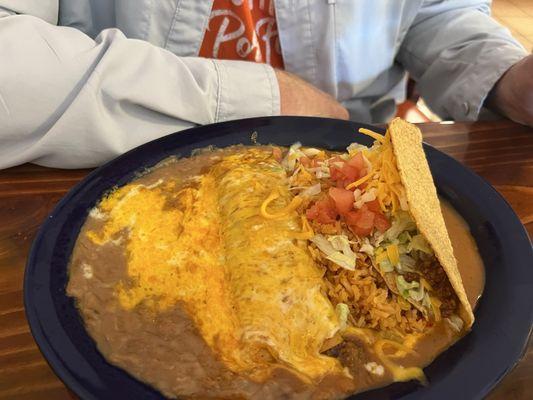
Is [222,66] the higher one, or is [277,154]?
[222,66]

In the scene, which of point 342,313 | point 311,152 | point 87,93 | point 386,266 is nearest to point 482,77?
point 311,152

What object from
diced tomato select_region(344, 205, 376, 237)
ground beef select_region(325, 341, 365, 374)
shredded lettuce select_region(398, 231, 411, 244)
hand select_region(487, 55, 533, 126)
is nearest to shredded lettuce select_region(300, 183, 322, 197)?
diced tomato select_region(344, 205, 376, 237)

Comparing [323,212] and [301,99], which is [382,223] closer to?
[323,212]

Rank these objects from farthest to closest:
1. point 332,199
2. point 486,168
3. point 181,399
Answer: point 486,168 < point 332,199 < point 181,399

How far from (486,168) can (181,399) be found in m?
1.05

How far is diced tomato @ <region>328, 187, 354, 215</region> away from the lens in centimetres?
110

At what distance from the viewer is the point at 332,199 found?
1.11 meters

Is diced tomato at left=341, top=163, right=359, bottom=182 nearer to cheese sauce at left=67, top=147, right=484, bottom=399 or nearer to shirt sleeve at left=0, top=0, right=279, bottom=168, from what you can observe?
cheese sauce at left=67, top=147, right=484, bottom=399

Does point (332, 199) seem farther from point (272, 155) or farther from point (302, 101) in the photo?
point (302, 101)

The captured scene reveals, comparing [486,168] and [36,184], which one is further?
[486,168]

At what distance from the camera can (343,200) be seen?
3.59ft

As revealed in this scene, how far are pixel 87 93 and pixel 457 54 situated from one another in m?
1.33

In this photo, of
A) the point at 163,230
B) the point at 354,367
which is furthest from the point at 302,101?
the point at 354,367

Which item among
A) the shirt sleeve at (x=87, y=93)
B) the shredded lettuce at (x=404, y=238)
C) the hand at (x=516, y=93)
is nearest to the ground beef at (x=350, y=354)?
the shredded lettuce at (x=404, y=238)
